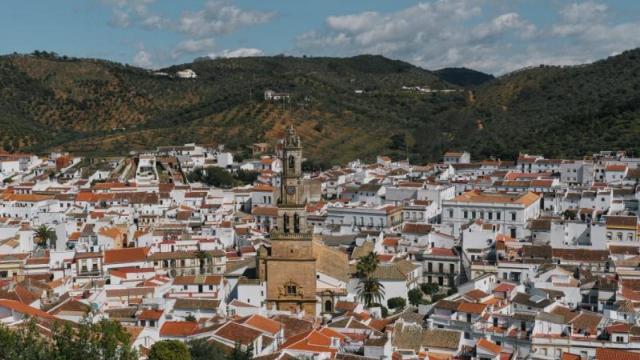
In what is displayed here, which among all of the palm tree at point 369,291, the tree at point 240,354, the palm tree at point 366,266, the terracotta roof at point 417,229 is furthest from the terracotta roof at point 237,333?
the terracotta roof at point 417,229

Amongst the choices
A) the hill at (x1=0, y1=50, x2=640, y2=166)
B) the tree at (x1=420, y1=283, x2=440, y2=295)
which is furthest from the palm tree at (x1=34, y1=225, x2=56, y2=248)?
the hill at (x1=0, y1=50, x2=640, y2=166)

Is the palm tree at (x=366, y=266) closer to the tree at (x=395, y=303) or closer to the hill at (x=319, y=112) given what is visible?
the tree at (x=395, y=303)

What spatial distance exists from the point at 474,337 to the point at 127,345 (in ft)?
43.2

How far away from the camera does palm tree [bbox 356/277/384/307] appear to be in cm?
3359

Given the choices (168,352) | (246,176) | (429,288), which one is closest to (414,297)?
(429,288)

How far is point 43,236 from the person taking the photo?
4488 cm

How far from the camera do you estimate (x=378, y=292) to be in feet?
112

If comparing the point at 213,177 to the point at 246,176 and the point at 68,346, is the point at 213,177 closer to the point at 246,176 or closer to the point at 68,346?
the point at 246,176

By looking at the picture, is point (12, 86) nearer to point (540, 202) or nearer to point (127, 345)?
point (540, 202)

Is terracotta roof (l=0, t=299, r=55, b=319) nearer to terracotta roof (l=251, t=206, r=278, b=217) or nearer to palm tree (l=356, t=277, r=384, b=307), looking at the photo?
palm tree (l=356, t=277, r=384, b=307)

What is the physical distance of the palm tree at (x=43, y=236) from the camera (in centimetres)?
4468

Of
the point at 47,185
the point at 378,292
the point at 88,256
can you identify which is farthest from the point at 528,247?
the point at 47,185

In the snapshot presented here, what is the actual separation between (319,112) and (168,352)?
285 ft

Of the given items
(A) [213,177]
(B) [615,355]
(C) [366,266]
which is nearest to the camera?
(B) [615,355]
